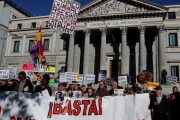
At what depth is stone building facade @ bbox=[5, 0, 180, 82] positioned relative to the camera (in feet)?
76.4

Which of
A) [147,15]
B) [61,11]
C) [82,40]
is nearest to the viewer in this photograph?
[61,11]

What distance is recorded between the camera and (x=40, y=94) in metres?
6.05

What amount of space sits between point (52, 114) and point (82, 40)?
927 inches

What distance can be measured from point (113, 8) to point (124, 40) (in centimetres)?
536

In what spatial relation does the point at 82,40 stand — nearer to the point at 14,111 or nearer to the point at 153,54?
the point at 153,54

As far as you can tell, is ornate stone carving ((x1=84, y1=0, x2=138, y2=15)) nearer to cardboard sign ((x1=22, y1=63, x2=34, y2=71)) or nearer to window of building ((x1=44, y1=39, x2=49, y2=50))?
window of building ((x1=44, y1=39, x2=49, y2=50))

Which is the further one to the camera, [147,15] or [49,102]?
[147,15]

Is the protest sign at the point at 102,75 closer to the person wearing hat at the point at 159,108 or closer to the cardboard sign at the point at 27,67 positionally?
the person wearing hat at the point at 159,108

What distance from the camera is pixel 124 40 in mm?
23766

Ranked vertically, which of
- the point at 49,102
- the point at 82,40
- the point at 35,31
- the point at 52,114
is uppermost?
the point at 35,31

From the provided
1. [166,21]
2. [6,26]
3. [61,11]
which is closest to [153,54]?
[166,21]

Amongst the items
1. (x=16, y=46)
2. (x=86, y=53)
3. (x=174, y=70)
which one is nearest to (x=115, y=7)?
(x=86, y=53)

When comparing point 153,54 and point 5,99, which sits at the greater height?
point 153,54

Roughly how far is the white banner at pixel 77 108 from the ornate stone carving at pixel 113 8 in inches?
829
